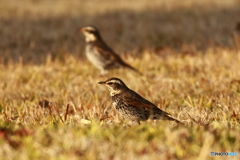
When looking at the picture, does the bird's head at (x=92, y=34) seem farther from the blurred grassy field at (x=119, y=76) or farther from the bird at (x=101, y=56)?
the blurred grassy field at (x=119, y=76)

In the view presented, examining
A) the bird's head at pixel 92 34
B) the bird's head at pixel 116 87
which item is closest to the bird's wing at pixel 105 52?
the bird's head at pixel 92 34

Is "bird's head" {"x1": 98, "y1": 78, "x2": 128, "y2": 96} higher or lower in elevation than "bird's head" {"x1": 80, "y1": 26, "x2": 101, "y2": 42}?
lower

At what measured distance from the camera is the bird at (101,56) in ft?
34.0

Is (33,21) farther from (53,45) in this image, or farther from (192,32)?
(192,32)

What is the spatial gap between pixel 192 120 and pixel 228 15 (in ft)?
36.5

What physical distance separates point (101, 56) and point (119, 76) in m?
1.00

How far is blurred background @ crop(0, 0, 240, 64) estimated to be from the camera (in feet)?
40.5

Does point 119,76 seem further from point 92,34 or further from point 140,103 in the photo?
point 140,103

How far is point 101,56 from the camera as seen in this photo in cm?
1063

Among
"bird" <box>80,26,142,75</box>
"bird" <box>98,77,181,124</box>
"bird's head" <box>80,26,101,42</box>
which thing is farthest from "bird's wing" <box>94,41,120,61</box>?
"bird" <box>98,77,181,124</box>

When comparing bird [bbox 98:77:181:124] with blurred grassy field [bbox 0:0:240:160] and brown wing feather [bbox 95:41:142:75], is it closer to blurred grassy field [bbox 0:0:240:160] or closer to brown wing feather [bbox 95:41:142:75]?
blurred grassy field [bbox 0:0:240:160]

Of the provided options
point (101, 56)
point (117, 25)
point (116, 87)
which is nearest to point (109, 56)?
point (101, 56)

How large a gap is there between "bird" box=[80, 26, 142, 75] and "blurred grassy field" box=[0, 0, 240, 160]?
20 cm

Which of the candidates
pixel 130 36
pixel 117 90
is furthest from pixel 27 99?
pixel 130 36
